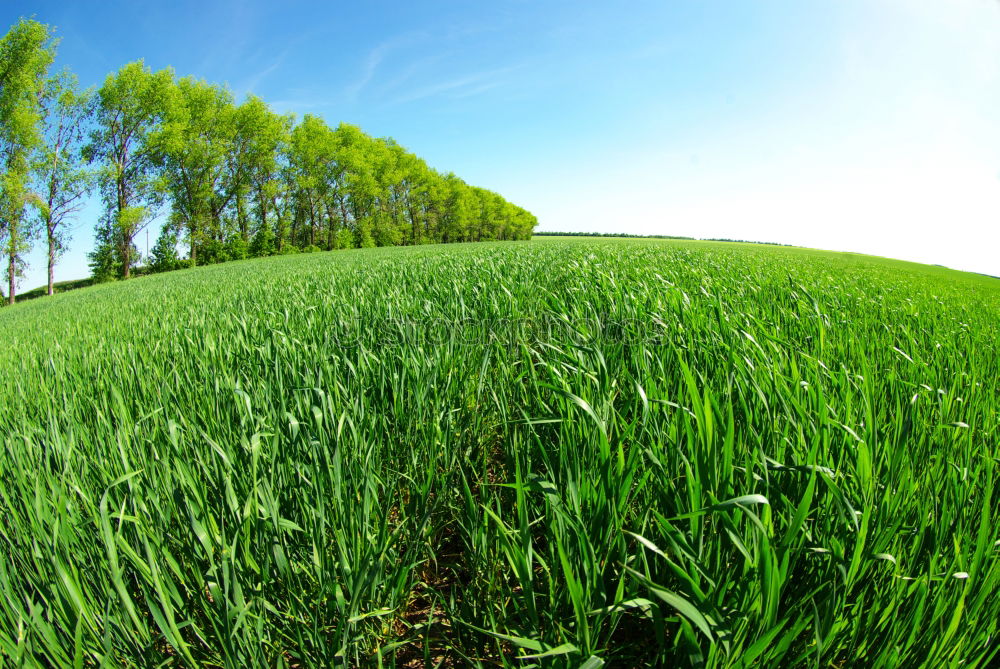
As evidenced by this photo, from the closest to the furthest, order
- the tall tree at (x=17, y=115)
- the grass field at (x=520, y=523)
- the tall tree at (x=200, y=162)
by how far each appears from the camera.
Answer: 1. the grass field at (x=520, y=523)
2. the tall tree at (x=17, y=115)
3. the tall tree at (x=200, y=162)

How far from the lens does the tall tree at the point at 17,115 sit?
24.4m

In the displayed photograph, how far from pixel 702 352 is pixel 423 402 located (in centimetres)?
124

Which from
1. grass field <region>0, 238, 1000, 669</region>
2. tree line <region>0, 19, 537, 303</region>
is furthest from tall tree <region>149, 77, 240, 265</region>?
grass field <region>0, 238, 1000, 669</region>

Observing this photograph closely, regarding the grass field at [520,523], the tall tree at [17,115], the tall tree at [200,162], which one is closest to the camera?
the grass field at [520,523]

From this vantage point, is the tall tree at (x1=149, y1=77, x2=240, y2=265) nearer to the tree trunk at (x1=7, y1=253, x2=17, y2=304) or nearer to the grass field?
the tree trunk at (x1=7, y1=253, x2=17, y2=304)

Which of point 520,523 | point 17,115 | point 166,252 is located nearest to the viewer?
point 520,523

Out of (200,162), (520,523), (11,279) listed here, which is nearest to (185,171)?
(200,162)

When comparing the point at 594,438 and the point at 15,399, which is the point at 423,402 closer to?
the point at 594,438

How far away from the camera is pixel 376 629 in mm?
1184

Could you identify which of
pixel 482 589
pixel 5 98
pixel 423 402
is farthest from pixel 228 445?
pixel 5 98

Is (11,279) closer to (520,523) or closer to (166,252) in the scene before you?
(166,252)

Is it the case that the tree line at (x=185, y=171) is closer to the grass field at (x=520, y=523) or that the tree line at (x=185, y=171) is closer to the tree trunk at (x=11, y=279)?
the tree trunk at (x=11, y=279)

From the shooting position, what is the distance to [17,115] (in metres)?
24.3

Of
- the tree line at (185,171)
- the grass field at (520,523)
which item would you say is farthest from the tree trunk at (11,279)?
the grass field at (520,523)
